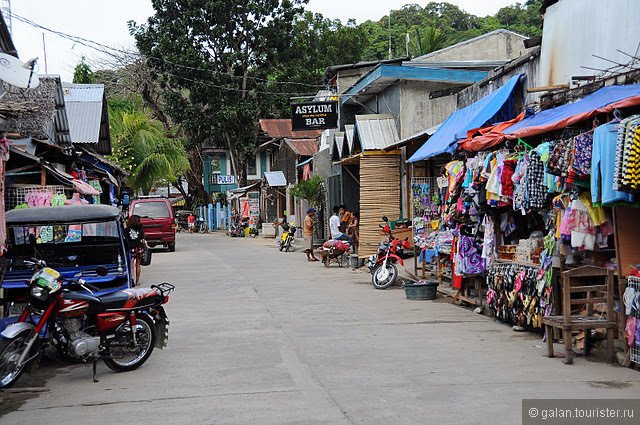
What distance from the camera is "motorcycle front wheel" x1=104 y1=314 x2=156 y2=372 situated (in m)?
7.97

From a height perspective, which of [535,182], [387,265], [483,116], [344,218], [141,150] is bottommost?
[387,265]

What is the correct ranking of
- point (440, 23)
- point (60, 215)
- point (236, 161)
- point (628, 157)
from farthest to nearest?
point (440, 23)
point (236, 161)
point (60, 215)
point (628, 157)

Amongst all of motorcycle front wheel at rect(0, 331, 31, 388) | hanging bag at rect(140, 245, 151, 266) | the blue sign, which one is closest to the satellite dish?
motorcycle front wheel at rect(0, 331, 31, 388)

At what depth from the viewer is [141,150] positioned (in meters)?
36.2

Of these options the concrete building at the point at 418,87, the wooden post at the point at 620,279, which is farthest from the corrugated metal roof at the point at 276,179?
the wooden post at the point at 620,279

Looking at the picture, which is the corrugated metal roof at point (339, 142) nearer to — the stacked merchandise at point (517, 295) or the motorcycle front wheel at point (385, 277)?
the motorcycle front wheel at point (385, 277)

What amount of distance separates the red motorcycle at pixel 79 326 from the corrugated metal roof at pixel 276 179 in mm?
36139

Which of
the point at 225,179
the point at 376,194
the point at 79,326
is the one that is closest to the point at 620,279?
the point at 79,326

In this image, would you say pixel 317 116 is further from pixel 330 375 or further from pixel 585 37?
pixel 330 375

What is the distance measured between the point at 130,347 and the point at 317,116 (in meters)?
18.0

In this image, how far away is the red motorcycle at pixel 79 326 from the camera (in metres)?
7.20

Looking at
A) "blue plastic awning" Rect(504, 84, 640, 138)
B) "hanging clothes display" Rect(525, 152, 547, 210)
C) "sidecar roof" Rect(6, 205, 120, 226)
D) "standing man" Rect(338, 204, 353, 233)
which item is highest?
"blue plastic awning" Rect(504, 84, 640, 138)

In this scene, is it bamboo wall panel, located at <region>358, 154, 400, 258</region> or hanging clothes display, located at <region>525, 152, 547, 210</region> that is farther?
bamboo wall panel, located at <region>358, 154, 400, 258</region>

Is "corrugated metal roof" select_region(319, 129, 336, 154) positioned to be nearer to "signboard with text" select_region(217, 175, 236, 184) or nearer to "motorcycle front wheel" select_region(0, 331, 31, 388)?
"motorcycle front wheel" select_region(0, 331, 31, 388)
